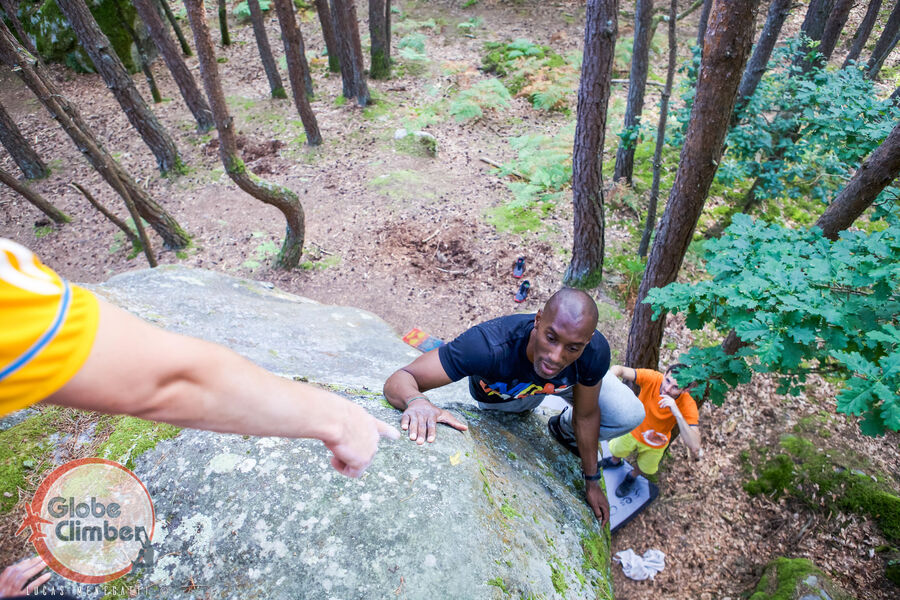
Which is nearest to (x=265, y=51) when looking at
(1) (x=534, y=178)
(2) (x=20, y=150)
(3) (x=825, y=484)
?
(2) (x=20, y=150)

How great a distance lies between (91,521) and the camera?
2111 millimetres

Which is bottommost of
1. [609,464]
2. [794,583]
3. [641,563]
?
[641,563]

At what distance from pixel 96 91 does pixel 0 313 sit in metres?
18.7

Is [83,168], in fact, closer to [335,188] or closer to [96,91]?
[96,91]

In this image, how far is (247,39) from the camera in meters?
17.1

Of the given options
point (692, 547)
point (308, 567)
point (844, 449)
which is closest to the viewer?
point (308, 567)

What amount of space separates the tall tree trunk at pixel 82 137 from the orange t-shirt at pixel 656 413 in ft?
28.8

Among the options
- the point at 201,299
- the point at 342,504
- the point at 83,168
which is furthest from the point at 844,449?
the point at 83,168

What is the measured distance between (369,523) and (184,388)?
4.99 ft

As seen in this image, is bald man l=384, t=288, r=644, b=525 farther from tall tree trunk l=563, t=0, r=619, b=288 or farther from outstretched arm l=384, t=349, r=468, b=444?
tall tree trunk l=563, t=0, r=619, b=288

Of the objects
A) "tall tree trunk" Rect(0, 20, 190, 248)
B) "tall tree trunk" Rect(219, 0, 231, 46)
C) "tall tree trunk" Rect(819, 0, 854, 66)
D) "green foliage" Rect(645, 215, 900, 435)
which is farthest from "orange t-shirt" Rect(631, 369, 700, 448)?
"tall tree trunk" Rect(219, 0, 231, 46)

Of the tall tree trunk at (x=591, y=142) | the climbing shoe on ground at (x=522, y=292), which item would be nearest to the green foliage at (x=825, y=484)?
the tall tree trunk at (x=591, y=142)

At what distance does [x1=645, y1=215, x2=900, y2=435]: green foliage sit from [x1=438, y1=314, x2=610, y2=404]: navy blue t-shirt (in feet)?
2.49

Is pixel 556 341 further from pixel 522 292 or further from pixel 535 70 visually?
pixel 535 70
